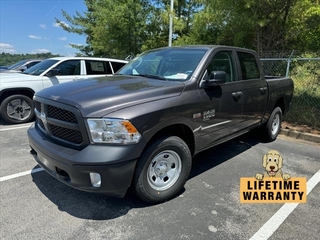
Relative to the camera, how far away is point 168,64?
3641 millimetres

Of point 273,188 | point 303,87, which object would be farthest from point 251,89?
point 303,87

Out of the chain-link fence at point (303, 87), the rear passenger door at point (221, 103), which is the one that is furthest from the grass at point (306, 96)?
the rear passenger door at point (221, 103)

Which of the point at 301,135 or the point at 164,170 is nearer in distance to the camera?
the point at 164,170

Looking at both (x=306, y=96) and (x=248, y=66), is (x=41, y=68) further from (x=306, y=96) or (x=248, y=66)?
(x=306, y=96)

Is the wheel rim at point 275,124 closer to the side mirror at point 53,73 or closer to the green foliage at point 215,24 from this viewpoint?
the green foliage at point 215,24

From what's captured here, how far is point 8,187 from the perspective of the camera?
325 centimetres

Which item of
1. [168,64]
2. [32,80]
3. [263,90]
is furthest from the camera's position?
[32,80]

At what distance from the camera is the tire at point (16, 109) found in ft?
20.8

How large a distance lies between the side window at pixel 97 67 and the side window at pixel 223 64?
470cm

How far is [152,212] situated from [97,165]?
90 cm

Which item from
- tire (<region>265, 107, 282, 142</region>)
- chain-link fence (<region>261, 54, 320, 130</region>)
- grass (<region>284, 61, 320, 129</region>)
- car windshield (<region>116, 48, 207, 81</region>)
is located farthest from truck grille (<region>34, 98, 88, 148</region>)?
grass (<region>284, 61, 320, 129</region>)

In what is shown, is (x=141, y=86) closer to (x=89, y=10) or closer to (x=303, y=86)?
(x=303, y=86)

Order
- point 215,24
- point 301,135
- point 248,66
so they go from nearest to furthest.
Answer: point 248,66 < point 301,135 < point 215,24

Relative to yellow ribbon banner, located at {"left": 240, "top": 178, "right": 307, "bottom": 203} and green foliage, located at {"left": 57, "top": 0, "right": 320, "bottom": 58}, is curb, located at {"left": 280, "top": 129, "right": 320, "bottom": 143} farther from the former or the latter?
green foliage, located at {"left": 57, "top": 0, "right": 320, "bottom": 58}
